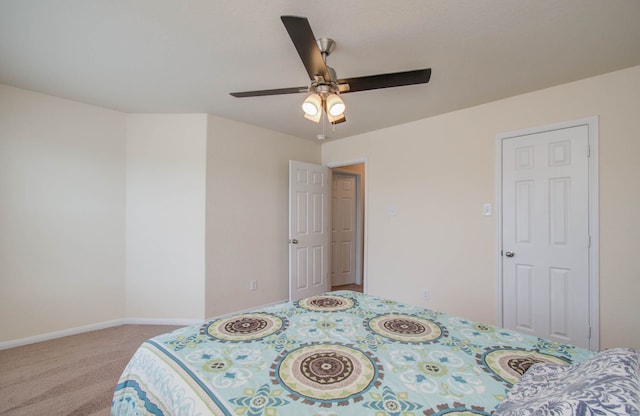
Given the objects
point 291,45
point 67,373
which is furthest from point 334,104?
point 67,373

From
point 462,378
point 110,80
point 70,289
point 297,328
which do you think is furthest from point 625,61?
point 70,289

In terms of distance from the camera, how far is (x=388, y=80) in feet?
5.40

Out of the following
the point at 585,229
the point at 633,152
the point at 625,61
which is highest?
the point at 625,61

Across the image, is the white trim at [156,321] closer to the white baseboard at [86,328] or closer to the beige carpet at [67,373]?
the white baseboard at [86,328]

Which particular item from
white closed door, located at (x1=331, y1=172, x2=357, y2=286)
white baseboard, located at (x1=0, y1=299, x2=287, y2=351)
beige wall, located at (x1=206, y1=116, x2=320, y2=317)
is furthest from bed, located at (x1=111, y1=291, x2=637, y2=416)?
white closed door, located at (x1=331, y1=172, x2=357, y2=286)

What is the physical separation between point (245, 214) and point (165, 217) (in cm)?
88

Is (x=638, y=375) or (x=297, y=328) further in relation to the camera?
(x=297, y=328)

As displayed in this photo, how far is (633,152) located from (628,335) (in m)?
1.37

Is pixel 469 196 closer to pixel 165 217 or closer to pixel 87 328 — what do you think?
pixel 165 217

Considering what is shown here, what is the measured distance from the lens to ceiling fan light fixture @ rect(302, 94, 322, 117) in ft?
5.53

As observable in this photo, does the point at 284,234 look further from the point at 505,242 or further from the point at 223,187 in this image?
the point at 505,242

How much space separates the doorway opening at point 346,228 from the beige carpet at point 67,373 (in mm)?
2825

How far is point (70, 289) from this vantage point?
2768 mm

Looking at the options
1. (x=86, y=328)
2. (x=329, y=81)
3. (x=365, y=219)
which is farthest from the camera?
(x=365, y=219)
